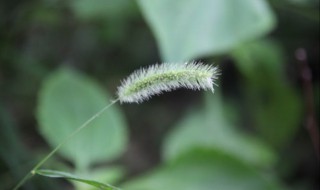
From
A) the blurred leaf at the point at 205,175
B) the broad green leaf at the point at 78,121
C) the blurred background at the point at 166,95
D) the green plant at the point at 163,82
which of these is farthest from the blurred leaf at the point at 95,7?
the green plant at the point at 163,82

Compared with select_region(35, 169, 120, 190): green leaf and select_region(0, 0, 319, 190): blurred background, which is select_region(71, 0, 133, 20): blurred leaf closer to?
select_region(0, 0, 319, 190): blurred background

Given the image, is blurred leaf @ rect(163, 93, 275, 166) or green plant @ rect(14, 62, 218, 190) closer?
green plant @ rect(14, 62, 218, 190)

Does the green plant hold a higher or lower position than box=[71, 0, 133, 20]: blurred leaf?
lower

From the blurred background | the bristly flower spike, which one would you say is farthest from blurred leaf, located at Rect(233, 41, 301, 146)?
the bristly flower spike

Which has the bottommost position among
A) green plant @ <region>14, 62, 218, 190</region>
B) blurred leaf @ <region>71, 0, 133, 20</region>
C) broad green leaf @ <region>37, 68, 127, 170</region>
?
green plant @ <region>14, 62, 218, 190</region>

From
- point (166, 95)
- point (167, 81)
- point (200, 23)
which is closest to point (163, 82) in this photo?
point (167, 81)

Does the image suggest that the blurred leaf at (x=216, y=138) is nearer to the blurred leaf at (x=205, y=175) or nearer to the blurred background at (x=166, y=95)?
the blurred background at (x=166, y=95)

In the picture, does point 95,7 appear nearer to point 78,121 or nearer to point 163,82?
point 78,121
